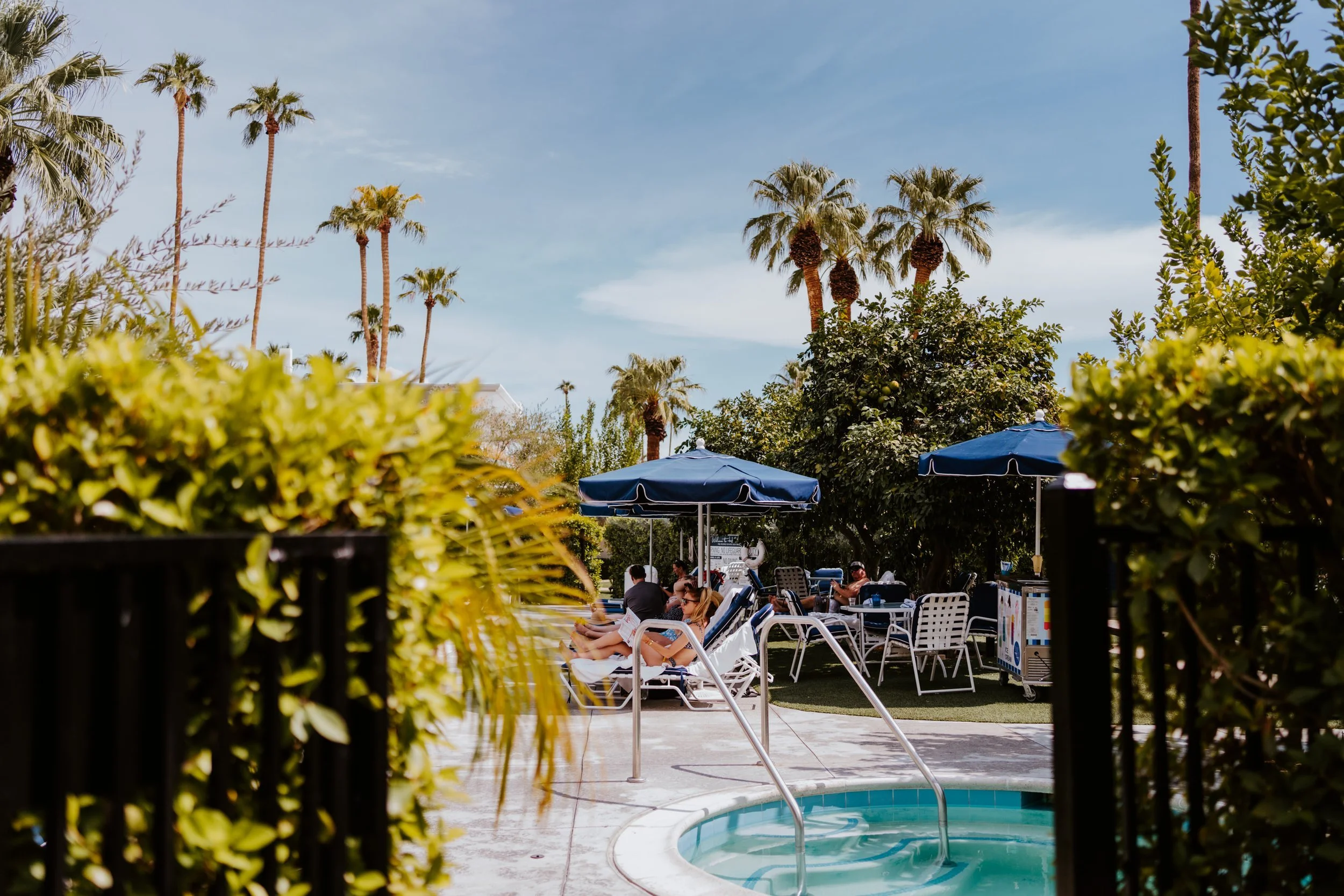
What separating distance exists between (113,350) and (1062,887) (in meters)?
2.08

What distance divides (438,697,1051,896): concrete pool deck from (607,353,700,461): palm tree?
3137 centimetres

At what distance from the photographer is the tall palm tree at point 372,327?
159 ft

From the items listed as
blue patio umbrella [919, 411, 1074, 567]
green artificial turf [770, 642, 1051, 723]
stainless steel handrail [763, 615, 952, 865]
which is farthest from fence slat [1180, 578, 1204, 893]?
blue patio umbrella [919, 411, 1074, 567]

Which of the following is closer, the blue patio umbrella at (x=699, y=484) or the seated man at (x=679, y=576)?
the blue patio umbrella at (x=699, y=484)

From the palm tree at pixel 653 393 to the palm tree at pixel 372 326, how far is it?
13413 millimetres

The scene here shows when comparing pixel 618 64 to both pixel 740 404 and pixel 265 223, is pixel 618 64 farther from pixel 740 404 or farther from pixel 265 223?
pixel 265 223

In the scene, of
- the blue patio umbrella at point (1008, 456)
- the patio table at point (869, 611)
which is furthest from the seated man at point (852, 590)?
the blue patio umbrella at point (1008, 456)

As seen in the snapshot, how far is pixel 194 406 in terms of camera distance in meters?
1.58

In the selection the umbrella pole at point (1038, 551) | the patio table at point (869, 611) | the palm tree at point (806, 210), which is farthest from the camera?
the palm tree at point (806, 210)

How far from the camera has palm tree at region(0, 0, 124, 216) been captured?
16328 millimetres

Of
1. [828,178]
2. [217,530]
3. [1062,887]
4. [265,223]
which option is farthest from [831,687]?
[265,223]

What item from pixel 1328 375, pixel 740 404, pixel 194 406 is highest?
pixel 740 404

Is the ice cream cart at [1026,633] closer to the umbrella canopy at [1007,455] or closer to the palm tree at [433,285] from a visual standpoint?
the umbrella canopy at [1007,455]

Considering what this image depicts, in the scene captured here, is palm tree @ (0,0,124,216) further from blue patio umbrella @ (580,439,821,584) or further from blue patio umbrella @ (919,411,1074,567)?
blue patio umbrella @ (919,411,1074,567)
